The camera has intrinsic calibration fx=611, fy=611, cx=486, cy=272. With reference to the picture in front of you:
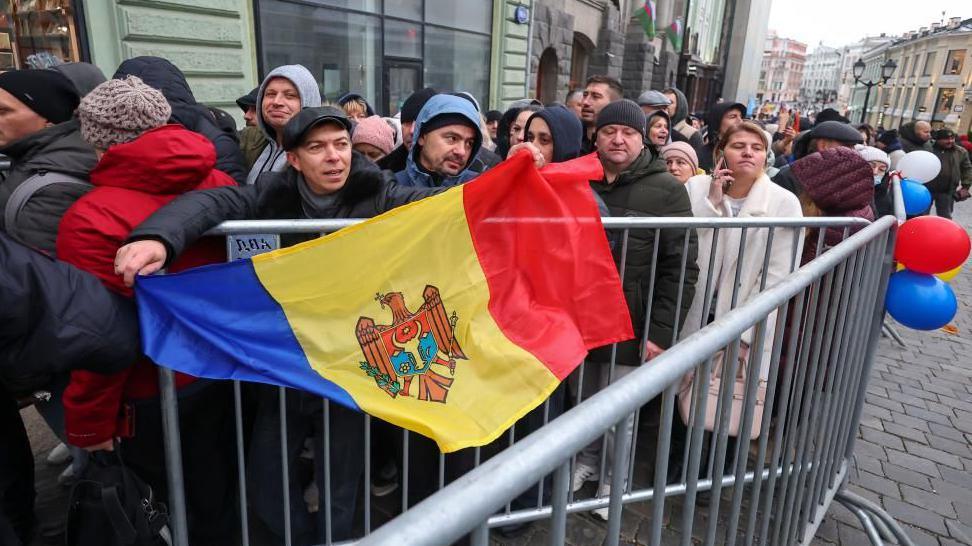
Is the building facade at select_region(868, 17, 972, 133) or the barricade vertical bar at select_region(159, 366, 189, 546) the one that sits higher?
the building facade at select_region(868, 17, 972, 133)

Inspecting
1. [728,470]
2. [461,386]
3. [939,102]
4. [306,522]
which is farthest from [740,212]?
[939,102]

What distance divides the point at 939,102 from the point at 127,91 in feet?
269

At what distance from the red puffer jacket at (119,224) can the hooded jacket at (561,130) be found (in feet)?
6.05

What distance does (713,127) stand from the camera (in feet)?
25.4

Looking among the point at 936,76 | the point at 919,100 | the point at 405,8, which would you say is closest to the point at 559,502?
the point at 405,8

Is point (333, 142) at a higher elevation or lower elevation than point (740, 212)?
higher

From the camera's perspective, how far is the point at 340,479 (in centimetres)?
263

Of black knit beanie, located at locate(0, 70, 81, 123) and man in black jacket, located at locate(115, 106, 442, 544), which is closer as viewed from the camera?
man in black jacket, located at locate(115, 106, 442, 544)

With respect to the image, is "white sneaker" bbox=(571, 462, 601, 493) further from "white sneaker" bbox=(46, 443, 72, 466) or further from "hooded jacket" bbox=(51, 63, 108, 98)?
"hooded jacket" bbox=(51, 63, 108, 98)

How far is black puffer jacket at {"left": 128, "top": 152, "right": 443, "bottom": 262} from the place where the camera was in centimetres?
215

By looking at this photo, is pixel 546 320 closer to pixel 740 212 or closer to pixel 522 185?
pixel 522 185

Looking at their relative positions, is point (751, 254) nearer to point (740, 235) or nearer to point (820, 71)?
point (740, 235)

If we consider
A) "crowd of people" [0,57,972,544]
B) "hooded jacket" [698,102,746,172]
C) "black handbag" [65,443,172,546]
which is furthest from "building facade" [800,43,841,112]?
"black handbag" [65,443,172,546]

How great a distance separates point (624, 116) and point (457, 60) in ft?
32.7
